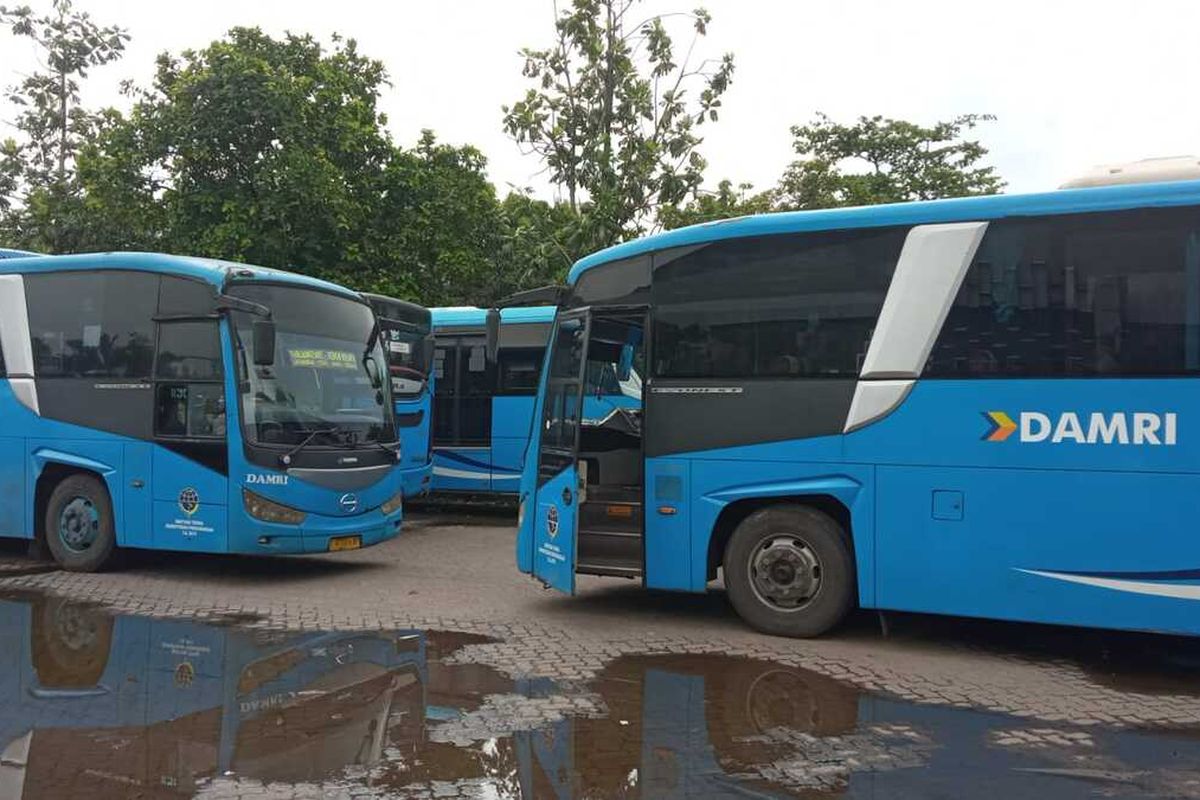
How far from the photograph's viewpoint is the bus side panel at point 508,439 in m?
15.5

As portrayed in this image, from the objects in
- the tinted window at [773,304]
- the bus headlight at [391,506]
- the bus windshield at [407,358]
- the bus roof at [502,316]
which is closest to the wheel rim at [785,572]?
the tinted window at [773,304]

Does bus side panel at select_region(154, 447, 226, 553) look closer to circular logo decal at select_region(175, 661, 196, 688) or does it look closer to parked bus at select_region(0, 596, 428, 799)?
parked bus at select_region(0, 596, 428, 799)

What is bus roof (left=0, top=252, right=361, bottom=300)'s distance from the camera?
957 centimetres

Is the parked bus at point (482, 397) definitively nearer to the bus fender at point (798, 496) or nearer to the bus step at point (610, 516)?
the bus step at point (610, 516)

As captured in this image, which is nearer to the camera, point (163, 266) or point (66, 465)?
point (163, 266)

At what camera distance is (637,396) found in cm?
812

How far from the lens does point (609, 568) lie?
7.89 metres

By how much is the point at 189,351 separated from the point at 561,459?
4.31m

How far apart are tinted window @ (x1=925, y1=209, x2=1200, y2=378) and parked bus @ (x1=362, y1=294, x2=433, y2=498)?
9.29 m

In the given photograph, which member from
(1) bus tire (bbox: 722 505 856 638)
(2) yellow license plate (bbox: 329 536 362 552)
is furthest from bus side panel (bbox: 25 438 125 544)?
(1) bus tire (bbox: 722 505 856 638)

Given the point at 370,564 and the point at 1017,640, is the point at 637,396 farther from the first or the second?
the point at 370,564

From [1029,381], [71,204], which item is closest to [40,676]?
[1029,381]

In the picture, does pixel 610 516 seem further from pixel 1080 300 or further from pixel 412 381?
pixel 412 381

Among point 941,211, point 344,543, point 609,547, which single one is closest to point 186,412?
point 344,543
